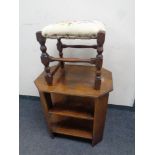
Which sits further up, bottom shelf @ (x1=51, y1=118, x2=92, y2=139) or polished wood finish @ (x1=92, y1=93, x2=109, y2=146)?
polished wood finish @ (x1=92, y1=93, x2=109, y2=146)

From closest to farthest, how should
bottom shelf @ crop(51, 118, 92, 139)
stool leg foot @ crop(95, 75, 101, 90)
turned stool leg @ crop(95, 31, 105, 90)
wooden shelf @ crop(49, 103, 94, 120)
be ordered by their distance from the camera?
turned stool leg @ crop(95, 31, 105, 90), stool leg foot @ crop(95, 75, 101, 90), wooden shelf @ crop(49, 103, 94, 120), bottom shelf @ crop(51, 118, 92, 139)

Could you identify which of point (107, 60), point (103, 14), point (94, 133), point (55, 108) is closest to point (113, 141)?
point (94, 133)

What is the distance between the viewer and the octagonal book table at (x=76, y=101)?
3.55 feet

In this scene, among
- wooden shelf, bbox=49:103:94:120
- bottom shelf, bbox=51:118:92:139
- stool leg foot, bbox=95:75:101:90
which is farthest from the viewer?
bottom shelf, bbox=51:118:92:139

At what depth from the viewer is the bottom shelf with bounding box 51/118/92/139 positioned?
50.6 inches

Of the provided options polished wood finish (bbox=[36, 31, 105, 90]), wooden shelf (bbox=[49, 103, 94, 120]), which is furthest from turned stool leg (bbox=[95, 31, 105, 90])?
wooden shelf (bbox=[49, 103, 94, 120])

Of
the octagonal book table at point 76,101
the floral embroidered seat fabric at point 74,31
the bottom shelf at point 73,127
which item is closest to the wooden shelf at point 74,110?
the octagonal book table at point 76,101

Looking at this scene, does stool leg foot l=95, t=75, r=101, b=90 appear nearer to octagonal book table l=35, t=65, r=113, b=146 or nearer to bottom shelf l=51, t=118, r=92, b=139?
octagonal book table l=35, t=65, r=113, b=146

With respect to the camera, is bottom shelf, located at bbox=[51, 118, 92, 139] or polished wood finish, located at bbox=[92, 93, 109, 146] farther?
bottom shelf, located at bbox=[51, 118, 92, 139]

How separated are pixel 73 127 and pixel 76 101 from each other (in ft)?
0.62

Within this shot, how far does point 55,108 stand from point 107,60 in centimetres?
51
